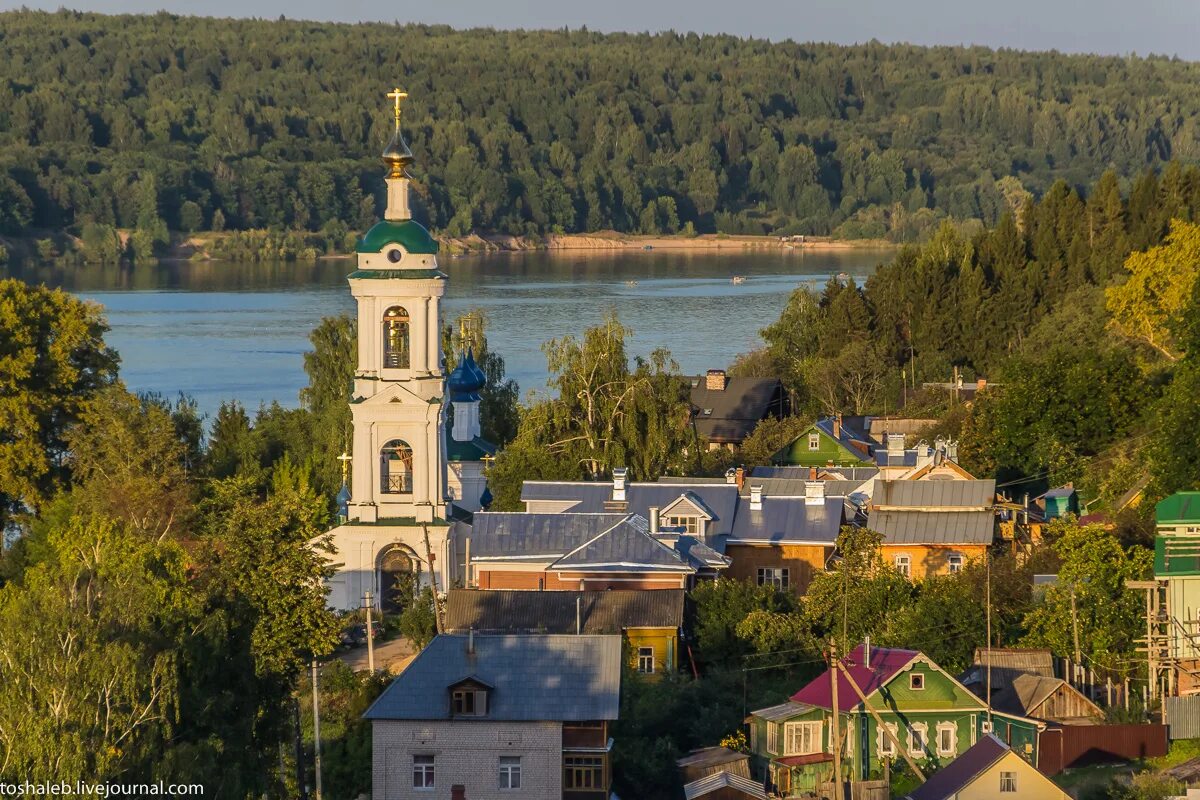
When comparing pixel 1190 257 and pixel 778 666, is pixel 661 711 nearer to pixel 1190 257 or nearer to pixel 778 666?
pixel 778 666

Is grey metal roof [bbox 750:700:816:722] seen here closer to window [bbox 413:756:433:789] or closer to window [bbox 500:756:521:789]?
window [bbox 500:756:521:789]

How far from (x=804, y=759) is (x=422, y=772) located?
3.51 m

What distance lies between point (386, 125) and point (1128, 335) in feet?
469

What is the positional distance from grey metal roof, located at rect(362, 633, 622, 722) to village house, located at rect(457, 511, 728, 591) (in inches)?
181

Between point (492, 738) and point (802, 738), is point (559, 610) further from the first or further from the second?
point (492, 738)

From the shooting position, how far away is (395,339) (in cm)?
2853

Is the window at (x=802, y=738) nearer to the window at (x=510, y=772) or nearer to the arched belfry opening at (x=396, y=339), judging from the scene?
the window at (x=510, y=772)

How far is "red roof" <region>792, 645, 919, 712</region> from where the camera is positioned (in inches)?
874

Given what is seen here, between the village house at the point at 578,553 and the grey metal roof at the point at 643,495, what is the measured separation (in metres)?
0.96

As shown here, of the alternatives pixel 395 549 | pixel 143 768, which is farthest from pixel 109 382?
pixel 143 768

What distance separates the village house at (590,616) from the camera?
81.6ft

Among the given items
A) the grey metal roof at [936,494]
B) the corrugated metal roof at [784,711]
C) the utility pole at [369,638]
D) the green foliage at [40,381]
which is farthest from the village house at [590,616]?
the green foliage at [40,381]

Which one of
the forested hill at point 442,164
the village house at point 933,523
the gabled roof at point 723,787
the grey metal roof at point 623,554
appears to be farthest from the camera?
the forested hill at point 442,164

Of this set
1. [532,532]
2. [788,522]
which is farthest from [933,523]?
[532,532]
